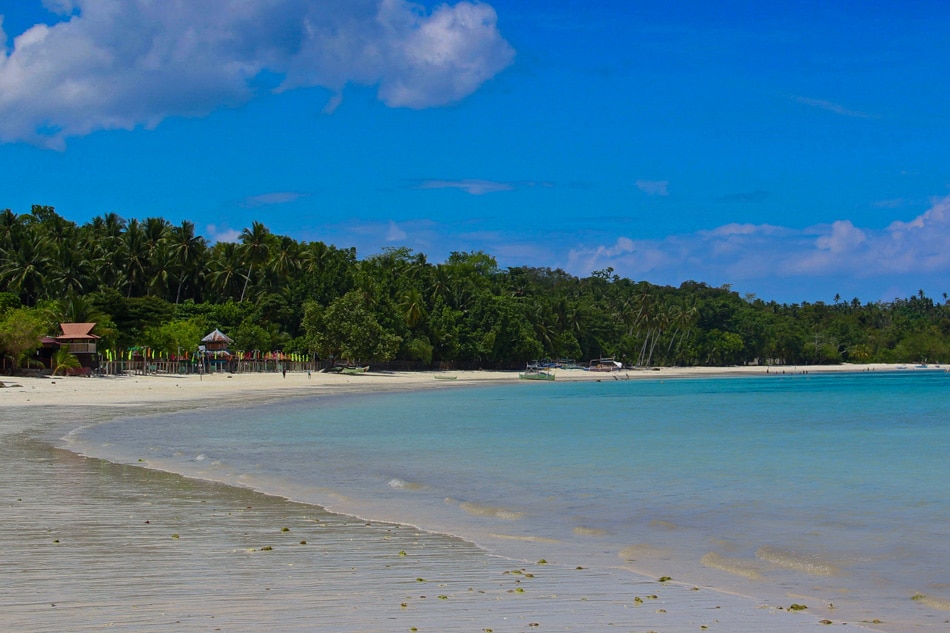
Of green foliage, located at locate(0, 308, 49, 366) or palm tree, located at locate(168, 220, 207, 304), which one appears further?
palm tree, located at locate(168, 220, 207, 304)

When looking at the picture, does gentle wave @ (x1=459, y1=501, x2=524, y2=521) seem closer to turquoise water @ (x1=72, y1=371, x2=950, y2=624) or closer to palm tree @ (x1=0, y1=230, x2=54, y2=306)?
turquoise water @ (x1=72, y1=371, x2=950, y2=624)

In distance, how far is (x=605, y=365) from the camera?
115312 mm

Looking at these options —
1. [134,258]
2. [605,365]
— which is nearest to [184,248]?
[134,258]

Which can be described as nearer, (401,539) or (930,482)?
(401,539)

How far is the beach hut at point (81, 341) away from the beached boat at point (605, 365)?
64463mm

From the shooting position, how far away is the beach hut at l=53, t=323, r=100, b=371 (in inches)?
2181

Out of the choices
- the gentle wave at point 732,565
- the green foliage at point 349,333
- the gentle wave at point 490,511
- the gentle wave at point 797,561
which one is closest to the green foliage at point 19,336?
the green foliage at point 349,333

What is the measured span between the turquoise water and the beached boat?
265 feet

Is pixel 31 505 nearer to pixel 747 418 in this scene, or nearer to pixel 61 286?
pixel 747 418

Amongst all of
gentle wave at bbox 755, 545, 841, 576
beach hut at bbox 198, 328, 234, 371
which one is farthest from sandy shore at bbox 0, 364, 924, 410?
gentle wave at bbox 755, 545, 841, 576

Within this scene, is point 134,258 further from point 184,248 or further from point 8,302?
point 8,302

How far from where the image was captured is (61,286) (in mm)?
Answer: 75188

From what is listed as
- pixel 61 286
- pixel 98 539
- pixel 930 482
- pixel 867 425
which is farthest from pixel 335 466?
pixel 61 286

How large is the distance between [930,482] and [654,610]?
1078cm
